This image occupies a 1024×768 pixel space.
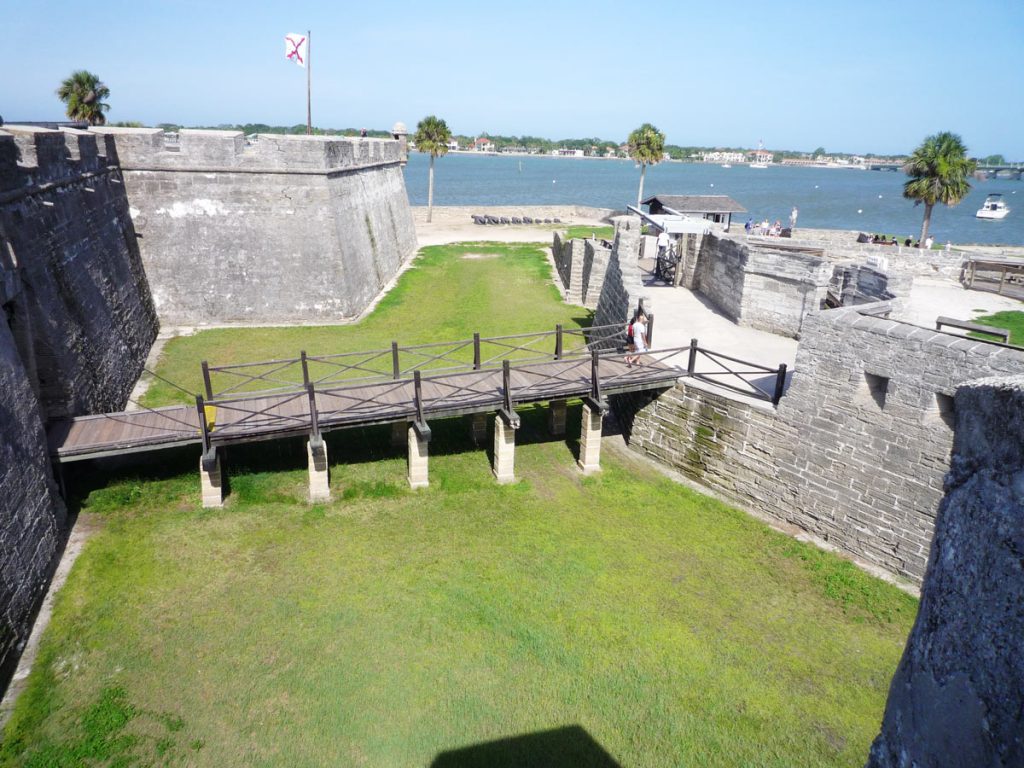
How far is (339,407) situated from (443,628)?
15.0ft

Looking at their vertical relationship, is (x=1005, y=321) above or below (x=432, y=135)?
below

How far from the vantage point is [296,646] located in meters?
8.17

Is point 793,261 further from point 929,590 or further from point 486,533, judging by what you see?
point 929,590

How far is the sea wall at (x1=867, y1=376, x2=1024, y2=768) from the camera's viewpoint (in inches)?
62.0

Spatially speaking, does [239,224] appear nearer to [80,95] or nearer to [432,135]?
[80,95]

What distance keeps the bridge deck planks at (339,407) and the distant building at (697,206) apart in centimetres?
1612

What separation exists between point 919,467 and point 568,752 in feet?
21.4

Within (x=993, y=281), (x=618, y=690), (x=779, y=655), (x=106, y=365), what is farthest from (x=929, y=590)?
(x=993, y=281)

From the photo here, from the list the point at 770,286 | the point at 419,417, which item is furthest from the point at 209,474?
the point at 770,286

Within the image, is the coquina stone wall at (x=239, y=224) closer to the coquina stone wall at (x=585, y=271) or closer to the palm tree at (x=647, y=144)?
the coquina stone wall at (x=585, y=271)

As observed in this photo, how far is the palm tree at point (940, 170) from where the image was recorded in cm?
2789

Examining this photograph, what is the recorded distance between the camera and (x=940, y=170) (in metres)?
28.0

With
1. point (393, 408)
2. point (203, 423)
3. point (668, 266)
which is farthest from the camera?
point (668, 266)

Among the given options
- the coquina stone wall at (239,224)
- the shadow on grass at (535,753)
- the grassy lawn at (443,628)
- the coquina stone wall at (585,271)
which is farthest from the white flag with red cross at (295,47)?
the shadow on grass at (535,753)
